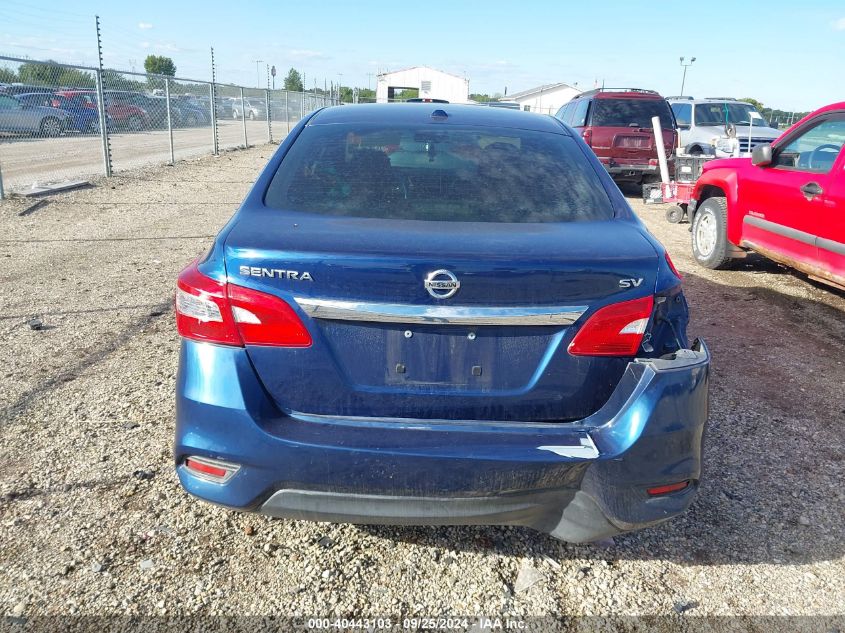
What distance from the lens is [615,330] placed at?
2.19 metres

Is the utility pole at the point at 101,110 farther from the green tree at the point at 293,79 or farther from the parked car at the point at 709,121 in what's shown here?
the green tree at the point at 293,79

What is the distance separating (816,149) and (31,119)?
431 inches

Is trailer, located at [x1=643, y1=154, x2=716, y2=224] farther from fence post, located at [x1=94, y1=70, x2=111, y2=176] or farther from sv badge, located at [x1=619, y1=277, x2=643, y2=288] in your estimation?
fence post, located at [x1=94, y1=70, x2=111, y2=176]

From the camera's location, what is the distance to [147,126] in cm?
1504

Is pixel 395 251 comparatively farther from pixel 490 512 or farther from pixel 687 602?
pixel 687 602

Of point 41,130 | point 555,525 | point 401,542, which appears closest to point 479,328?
point 555,525

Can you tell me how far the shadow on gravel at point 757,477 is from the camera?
8.97 feet

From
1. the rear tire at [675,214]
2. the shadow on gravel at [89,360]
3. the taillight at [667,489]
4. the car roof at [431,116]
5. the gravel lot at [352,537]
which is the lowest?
the gravel lot at [352,537]

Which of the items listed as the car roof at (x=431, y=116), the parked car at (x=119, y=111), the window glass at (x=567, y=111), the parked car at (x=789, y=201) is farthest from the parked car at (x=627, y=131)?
the car roof at (x=431, y=116)

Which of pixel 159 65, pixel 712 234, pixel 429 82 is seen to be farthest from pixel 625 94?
pixel 159 65

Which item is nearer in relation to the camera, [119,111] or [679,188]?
[679,188]

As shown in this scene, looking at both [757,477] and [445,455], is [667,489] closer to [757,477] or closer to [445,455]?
[445,455]

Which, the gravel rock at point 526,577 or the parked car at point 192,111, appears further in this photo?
the parked car at point 192,111

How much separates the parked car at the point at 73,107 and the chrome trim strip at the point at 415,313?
1071cm
